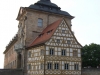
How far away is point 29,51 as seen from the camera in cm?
3606

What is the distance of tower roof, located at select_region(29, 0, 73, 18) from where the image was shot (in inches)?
1527

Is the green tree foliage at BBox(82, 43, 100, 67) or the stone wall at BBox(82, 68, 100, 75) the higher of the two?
the green tree foliage at BBox(82, 43, 100, 67)

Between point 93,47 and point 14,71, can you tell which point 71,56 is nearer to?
point 14,71

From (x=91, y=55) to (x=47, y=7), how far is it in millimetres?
15325

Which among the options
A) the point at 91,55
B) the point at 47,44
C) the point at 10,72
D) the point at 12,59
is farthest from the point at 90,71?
the point at 12,59

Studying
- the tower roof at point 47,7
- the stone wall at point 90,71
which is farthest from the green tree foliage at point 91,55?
the tower roof at point 47,7

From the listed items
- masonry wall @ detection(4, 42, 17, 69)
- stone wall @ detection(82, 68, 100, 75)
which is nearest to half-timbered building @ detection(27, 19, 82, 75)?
stone wall @ detection(82, 68, 100, 75)

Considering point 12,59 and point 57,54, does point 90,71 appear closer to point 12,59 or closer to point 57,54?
point 57,54

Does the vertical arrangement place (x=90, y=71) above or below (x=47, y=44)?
below

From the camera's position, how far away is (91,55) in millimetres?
46031

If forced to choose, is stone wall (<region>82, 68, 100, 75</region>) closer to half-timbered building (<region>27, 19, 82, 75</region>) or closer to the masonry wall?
half-timbered building (<region>27, 19, 82, 75</region>)

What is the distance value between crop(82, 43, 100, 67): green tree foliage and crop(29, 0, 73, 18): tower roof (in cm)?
1044

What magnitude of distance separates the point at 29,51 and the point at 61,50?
6.67 metres

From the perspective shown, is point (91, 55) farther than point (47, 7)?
Yes
